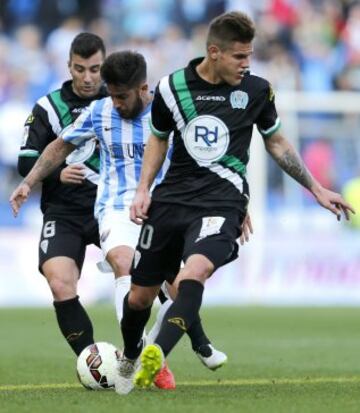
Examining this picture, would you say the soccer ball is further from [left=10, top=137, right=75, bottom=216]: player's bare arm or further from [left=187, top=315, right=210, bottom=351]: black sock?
[left=10, top=137, right=75, bottom=216]: player's bare arm

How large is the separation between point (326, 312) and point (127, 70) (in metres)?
10.7

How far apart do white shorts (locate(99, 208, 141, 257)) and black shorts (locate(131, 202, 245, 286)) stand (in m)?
0.81

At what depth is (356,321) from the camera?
52.0ft

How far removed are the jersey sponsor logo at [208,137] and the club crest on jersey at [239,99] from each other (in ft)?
0.45

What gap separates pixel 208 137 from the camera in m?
7.21

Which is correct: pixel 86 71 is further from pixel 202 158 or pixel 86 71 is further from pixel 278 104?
pixel 278 104

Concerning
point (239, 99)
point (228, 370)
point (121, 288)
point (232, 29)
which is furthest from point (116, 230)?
point (228, 370)

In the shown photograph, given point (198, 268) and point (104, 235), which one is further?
point (104, 235)

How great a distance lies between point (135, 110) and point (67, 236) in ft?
3.55

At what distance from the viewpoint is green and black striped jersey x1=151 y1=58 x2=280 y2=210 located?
7219 millimetres

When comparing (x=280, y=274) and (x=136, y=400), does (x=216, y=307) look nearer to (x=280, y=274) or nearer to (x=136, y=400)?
(x=280, y=274)

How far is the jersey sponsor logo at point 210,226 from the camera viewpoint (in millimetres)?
7008

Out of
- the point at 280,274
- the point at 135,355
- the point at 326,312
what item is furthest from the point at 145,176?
the point at 280,274

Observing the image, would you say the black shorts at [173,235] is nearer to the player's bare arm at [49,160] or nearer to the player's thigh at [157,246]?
the player's thigh at [157,246]
